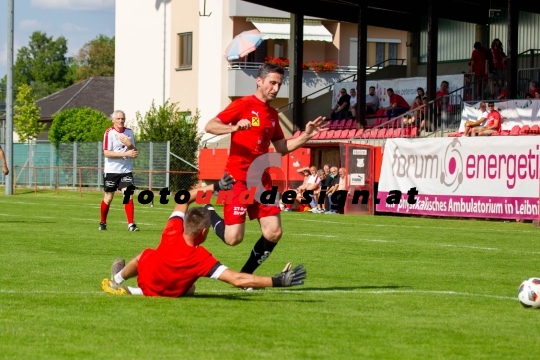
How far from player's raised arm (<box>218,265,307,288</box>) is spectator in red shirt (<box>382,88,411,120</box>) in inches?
1103

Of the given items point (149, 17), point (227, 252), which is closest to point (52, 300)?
point (227, 252)

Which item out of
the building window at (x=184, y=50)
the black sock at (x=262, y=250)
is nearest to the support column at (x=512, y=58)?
the black sock at (x=262, y=250)

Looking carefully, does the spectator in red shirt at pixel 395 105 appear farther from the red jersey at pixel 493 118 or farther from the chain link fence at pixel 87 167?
the chain link fence at pixel 87 167

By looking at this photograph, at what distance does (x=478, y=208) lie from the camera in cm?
2667

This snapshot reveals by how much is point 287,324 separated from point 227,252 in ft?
24.9

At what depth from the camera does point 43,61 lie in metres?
154

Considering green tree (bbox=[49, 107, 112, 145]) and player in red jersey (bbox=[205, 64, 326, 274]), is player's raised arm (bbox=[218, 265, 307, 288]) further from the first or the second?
green tree (bbox=[49, 107, 112, 145])

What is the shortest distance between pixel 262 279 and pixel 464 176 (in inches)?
724

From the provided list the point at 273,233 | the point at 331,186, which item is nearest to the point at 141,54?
the point at 331,186

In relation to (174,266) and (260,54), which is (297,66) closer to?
(260,54)

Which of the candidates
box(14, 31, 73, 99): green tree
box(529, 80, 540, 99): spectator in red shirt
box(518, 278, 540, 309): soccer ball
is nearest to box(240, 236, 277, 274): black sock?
box(518, 278, 540, 309): soccer ball

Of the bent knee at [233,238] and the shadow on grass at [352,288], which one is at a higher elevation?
the bent knee at [233,238]

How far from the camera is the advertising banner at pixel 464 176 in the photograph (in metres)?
25.3

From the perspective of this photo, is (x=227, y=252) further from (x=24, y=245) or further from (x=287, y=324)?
(x=287, y=324)
